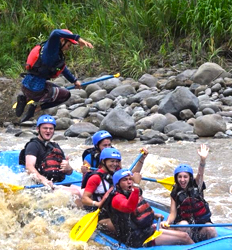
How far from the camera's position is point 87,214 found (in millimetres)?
5047

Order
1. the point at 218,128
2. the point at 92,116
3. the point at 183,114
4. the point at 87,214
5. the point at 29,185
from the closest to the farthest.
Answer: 1. the point at 87,214
2. the point at 29,185
3. the point at 218,128
4. the point at 183,114
5. the point at 92,116

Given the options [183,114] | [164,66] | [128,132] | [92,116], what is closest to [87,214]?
[128,132]

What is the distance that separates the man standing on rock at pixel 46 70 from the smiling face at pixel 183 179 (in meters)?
1.65

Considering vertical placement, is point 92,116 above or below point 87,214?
below

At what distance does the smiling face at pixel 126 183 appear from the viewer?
4.62 metres

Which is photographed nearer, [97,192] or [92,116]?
[97,192]

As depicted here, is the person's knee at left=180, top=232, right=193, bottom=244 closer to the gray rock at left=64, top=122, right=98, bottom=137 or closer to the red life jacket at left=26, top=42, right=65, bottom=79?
the red life jacket at left=26, top=42, right=65, bottom=79

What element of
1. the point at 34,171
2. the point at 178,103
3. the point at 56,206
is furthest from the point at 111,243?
the point at 178,103

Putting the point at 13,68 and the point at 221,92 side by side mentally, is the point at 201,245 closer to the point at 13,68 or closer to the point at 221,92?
the point at 221,92

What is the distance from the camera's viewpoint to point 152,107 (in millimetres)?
11281

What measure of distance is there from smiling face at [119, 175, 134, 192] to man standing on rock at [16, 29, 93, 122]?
5.50 feet

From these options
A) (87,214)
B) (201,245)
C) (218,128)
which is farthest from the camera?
(218,128)

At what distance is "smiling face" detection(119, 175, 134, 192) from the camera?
4.62m

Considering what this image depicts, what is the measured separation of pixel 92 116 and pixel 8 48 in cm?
601
